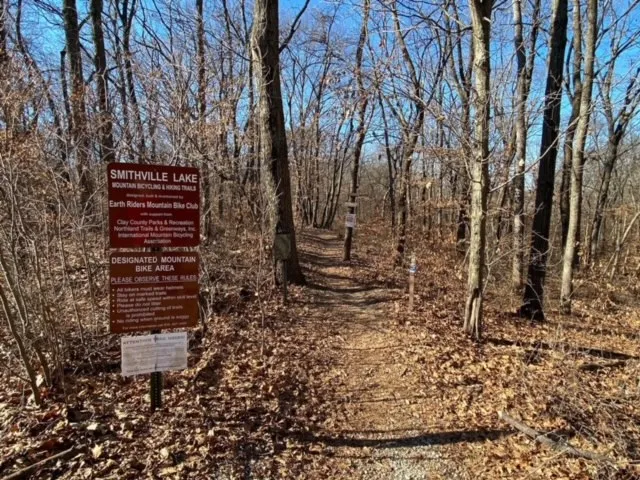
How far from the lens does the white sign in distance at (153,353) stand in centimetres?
375

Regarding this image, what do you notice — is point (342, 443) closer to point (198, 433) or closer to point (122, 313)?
point (198, 433)

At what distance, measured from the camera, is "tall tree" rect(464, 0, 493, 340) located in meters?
6.21

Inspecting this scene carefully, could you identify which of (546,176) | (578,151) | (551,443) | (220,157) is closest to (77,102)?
(220,157)

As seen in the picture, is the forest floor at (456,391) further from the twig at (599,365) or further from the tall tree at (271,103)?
the tall tree at (271,103)

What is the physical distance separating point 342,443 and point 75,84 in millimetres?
9431

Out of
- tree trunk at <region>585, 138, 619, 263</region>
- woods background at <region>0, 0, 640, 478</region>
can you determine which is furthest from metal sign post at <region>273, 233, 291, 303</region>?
tree trunk at <region>585, 138, 619, 263</region>

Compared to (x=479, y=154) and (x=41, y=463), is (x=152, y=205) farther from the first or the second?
(x=479, y=154)

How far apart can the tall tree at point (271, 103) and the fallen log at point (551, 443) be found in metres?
5.40

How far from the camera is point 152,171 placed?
3.66 metres

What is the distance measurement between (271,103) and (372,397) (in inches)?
238

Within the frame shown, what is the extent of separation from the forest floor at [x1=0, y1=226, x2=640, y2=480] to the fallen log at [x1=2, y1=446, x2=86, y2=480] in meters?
0.02

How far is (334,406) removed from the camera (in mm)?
4660

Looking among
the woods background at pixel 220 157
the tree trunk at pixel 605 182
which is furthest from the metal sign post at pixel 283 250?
the tree trunk at pixel 605 182

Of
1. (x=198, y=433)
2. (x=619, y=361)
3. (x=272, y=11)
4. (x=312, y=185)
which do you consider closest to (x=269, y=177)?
(x=272, y=11)
